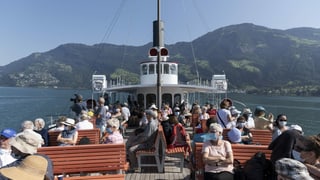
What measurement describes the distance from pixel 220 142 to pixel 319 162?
167 centimetres

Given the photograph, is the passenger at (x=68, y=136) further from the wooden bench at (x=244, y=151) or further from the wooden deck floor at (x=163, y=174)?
the wooden bench at (x=244, y=151)

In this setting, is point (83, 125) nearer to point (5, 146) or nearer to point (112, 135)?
point (112, 135)

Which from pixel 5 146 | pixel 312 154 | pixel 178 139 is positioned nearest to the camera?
pixel 312 154

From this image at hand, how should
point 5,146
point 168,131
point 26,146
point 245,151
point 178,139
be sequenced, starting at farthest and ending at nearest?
point 168,131
point 178,139
point 245,151
point 5,146
point 26,146

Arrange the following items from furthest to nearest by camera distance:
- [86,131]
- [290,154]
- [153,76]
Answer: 1. [153,76]
2. [86,131]
3. [290,154]

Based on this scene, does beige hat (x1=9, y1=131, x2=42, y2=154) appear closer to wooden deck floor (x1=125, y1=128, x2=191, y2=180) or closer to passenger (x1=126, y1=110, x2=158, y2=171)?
wooden deck floor (x1=125, y1=128, x2=191, y2=180)

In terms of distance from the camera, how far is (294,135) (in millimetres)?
4430

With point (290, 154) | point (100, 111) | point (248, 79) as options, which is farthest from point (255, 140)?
point (248, 79)

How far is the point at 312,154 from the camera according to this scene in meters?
3.40

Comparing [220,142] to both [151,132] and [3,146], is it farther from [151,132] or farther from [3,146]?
[3,146]

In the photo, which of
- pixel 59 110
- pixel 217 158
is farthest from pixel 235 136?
pixel 59 110

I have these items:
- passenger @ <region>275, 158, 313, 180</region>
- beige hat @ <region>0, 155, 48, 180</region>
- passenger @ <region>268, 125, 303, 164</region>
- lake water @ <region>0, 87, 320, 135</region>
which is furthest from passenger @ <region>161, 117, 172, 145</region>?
lake water @ <region>0, 87, 320, 135</region>

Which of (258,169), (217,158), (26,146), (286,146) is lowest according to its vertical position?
(258,169)

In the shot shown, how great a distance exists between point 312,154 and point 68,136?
4.81 meters
